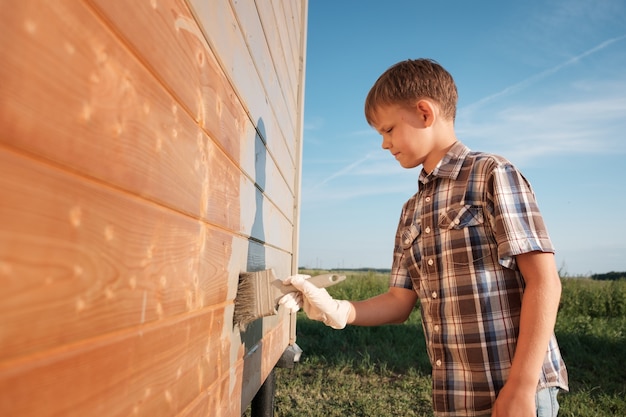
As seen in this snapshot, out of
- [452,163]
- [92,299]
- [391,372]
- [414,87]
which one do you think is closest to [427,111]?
[414,87]

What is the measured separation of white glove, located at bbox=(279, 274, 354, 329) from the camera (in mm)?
1681

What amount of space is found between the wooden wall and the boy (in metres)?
0.53

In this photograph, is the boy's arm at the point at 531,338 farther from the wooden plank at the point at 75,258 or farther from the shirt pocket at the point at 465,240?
the wooden plank at the point at 75,258

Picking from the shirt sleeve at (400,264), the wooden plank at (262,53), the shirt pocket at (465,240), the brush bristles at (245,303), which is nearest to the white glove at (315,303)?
the brush bristles at (245,303)

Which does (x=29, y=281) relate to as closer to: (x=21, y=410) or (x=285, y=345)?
(x=21, y=410)

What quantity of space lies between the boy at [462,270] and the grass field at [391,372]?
2.69m

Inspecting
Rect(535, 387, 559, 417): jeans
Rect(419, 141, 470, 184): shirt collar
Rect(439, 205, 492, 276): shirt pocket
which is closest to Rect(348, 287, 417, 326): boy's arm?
Rect(439, 205, 492, 276): shirt pocket

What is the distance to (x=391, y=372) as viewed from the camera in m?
5.21

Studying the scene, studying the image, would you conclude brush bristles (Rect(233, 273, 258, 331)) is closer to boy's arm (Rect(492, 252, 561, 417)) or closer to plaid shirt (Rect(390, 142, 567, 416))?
plaid shirt (Rect(390, 142, 567, 416))

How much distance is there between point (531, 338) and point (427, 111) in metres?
0.84

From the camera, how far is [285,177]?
132 inches

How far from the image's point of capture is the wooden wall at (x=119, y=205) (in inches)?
21.0

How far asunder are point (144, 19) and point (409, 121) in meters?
1.13

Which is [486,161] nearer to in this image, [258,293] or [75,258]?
[258,293]
